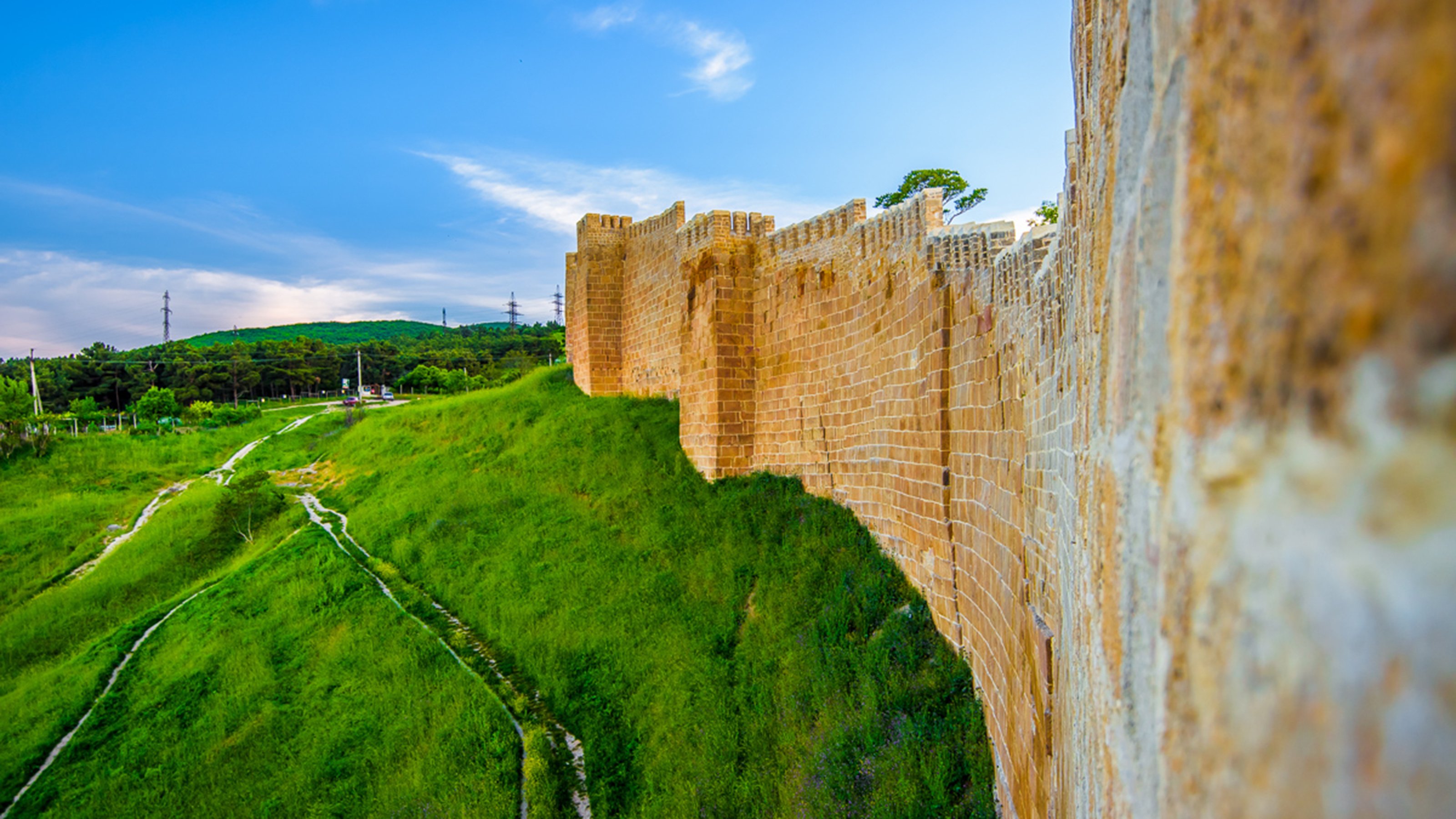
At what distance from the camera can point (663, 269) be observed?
17.3 m

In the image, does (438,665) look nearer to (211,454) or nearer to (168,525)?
(168,525)

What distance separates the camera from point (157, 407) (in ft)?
128

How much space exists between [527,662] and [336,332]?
106 metres

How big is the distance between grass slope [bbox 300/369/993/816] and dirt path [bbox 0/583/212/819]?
3.46 m

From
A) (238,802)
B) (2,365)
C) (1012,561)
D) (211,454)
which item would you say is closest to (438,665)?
(238,802)

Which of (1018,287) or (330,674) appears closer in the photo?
(1018,287)

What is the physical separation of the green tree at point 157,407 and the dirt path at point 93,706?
28916 millimetres

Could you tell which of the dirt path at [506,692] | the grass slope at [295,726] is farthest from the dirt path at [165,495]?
the dirt path at [506,692]

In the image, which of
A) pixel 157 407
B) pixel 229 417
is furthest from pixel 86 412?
pixel 229 417

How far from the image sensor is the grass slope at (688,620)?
21.8 ft

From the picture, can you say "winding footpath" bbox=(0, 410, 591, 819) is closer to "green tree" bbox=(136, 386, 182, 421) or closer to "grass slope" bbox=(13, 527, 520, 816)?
"grass slope" bbox=(13, 527, 520, 816)

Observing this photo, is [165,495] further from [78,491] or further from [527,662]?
[527,662]

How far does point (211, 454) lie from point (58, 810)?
66.0ft

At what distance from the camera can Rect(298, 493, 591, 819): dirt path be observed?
8.75 meters
